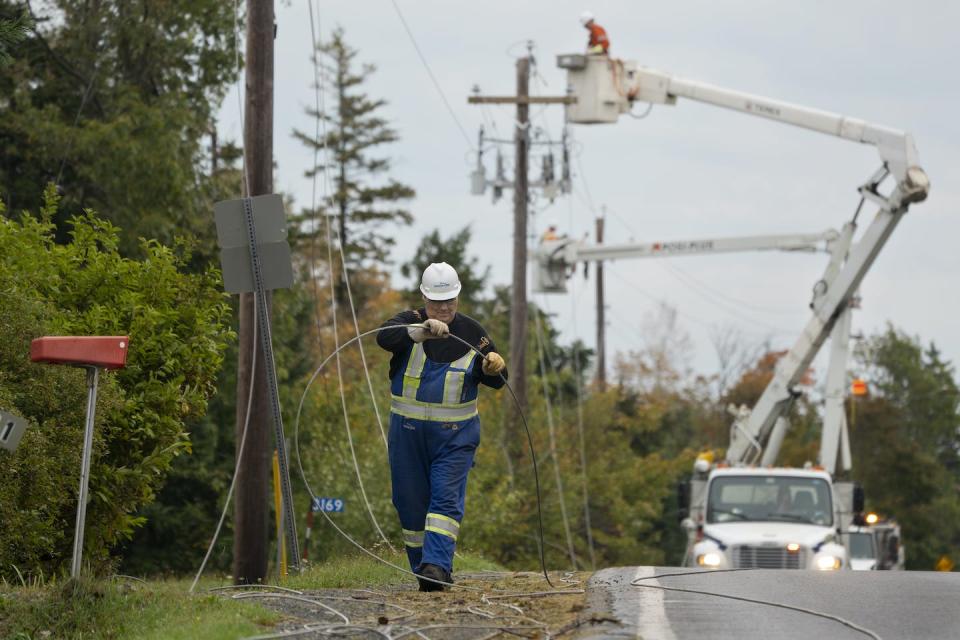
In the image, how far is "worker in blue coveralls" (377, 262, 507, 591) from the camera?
398 inches

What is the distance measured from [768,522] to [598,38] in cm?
1349

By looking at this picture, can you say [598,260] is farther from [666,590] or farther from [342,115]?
[342,115]

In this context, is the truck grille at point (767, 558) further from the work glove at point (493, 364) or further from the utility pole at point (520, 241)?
the utility pole at point (520, 241)

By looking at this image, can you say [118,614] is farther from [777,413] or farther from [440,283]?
[777,413]

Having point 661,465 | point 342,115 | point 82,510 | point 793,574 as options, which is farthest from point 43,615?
point 342,115

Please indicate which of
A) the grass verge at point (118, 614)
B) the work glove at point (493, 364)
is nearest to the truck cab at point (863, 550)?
the work glove at point (493, 364)

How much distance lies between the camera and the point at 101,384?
11461 millimetres

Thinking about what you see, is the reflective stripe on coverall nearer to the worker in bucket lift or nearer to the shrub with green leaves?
the shrub with green leaves

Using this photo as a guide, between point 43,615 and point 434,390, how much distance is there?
9.46 feet

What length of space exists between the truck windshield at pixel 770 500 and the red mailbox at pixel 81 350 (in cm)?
1301

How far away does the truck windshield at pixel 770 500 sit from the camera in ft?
66.7

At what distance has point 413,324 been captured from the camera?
33.8ft

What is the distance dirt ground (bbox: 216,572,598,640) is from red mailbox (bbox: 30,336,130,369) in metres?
1.64

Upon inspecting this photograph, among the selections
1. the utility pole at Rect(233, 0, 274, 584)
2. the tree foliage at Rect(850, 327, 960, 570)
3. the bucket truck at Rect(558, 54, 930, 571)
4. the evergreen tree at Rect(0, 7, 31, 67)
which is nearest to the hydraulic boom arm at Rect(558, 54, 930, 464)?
the bucket truck at Rect(558, 54, 930, 571)
